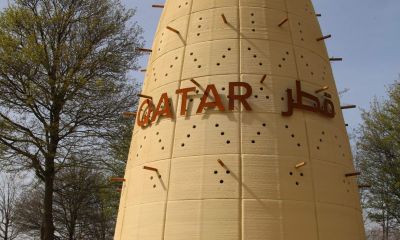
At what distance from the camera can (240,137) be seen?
1194 centimetres

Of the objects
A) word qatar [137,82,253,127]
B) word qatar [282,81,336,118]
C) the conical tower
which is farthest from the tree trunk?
word qatar [282,81,336,118]

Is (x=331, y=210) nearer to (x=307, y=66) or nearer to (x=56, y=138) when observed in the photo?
(x=307, y=66)

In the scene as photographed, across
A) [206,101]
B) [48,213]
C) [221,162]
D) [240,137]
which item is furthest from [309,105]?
[48,213]

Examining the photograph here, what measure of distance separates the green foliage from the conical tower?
16409 millimetres

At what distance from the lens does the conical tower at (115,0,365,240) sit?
37.1ft

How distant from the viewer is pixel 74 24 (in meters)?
23.0

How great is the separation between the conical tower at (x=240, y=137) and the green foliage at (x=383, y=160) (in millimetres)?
16409

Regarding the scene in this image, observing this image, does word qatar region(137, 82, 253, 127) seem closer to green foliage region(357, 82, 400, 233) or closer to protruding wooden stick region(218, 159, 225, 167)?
protruding wooden stick region(218, 159, 225, 167)

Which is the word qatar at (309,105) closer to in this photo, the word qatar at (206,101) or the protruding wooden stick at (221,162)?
the word qatar at (206,101)

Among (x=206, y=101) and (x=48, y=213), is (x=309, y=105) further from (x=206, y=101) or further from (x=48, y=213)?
(x=48, y=213)

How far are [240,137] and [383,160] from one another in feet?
68.3

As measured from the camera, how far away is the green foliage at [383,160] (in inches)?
1121

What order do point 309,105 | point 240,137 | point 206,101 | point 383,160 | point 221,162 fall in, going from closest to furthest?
point 221,162 → point 240,137 → point 206,101 → point 309,105 → point 383,160

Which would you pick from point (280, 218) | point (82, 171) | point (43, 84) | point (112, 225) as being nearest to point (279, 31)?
point (280, 218)
